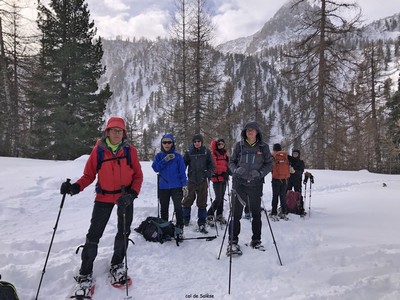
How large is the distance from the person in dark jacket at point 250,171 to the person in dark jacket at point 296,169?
3.88 m

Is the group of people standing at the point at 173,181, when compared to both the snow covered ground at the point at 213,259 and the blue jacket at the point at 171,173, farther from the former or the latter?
the snow covered ground at the point at 213,259

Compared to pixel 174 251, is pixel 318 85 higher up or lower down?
higher up

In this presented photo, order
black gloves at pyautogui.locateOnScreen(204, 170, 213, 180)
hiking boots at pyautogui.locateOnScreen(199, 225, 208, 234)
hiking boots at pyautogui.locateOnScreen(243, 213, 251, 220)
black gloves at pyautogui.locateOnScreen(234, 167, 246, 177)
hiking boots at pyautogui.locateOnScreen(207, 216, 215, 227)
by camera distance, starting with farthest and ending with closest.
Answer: hiking boots at pyautogui.locateOnScreen(243, 213, 251, 220), hiking boots at pyautogui.locateOnScreen(207, 216, 215, 227), black gloves at pyautogui.locateOnScreen(204, 170, 213, 180), hiking boots at pyautogui.locateOnScreen(199, 225, 208, 234), black gloves at pyautogui.locateOnScreen(234, 167, 246, 177)

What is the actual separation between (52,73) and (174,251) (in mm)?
18150

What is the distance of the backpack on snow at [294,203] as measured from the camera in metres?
8.61

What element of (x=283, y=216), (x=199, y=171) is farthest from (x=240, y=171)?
(x=283, y=216)

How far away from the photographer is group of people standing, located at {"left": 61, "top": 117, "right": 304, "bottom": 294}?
162 inches

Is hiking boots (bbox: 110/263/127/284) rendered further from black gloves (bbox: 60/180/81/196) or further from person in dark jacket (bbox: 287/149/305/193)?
person in dark jacket (bbox: 287/149/305/193)

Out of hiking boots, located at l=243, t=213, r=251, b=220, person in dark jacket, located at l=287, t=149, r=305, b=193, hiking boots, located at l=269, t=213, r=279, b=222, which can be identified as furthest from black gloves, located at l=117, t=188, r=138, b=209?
person in dark jacket, located at l=287, t=149, r=305, b=193

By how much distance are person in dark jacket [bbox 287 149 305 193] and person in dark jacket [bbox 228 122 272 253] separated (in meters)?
3.88

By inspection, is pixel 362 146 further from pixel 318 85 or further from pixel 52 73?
pixel 52 73

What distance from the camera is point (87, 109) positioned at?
1967 cm

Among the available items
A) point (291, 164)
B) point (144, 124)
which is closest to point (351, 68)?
point (291, 164)

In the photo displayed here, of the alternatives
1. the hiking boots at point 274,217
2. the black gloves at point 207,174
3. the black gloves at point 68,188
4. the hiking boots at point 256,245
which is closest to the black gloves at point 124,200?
the black gloves at point 68,188
